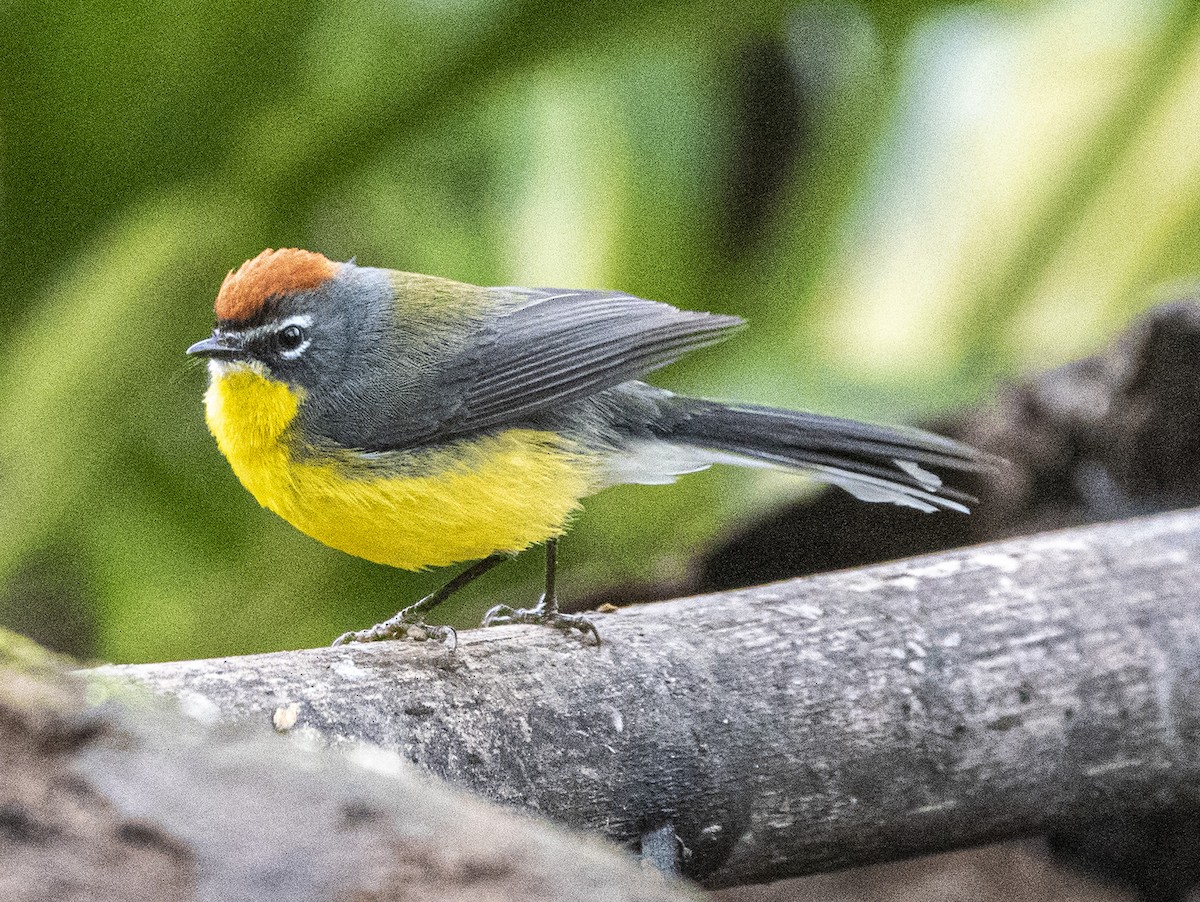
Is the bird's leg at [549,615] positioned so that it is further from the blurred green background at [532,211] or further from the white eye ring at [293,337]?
the blurred green background at [532,211]

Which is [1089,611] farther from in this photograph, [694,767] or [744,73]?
[744,73]

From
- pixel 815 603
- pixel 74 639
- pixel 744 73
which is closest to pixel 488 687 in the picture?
pixel 815 603

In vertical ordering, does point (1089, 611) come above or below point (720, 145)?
below

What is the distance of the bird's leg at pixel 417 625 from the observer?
2.45m

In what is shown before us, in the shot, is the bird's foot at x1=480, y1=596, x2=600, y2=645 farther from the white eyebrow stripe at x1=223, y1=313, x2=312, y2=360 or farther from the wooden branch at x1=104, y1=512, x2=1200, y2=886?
the white eyebrow stripe at x1=223, y1=313, x2=312, y2=360

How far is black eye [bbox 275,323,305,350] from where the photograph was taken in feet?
8.98

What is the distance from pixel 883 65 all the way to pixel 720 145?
91cm

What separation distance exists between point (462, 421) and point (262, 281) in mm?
505

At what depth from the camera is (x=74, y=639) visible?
4.50 meters

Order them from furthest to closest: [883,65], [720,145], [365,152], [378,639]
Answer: [720,145], [883,65], [365,152], [378,639]

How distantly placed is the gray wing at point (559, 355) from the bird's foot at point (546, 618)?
412 mm

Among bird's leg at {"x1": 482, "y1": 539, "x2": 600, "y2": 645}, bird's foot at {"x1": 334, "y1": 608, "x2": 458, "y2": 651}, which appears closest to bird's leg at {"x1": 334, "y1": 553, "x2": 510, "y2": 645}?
bird's foot at {"x1": 334, "y1": 608, "x2": 458, "y2": 651}

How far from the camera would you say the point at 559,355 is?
2736 millimetres

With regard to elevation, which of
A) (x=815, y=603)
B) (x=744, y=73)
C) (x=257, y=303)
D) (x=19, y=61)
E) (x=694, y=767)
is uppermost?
(x=744, y=73)
